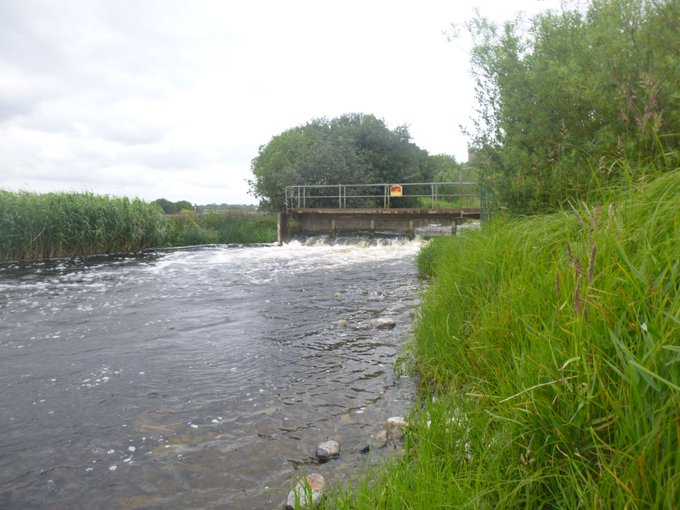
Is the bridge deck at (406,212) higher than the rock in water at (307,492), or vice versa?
the bridge deck at (406,212)

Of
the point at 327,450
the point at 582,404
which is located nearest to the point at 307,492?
the point at 327,450

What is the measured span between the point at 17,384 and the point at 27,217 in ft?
45.1

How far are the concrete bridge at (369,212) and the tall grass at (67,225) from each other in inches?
270

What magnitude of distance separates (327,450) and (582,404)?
2.06m

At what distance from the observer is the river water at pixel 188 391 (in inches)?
125

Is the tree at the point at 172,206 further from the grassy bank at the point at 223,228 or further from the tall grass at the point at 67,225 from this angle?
the tall grass at the point at 67,225

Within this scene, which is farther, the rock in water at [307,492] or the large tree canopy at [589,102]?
the large tree canopy at [589,102]

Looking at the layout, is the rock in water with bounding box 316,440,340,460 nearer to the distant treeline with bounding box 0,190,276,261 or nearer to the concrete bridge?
the concrete bridge

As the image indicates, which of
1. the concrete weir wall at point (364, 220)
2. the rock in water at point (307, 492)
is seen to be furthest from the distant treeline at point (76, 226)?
the rock in water at point (307, 492)

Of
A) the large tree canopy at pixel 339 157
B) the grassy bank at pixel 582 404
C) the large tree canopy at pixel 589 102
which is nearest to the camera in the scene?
the grassy bank at pixel 582 404

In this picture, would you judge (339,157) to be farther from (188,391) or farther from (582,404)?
(582,404)

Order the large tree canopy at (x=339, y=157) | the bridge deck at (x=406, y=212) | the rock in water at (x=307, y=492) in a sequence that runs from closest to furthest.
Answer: the rock in water at (x=307, y=492) < the bridge deck at (x=406, y=212) < the large tree canopy at (x=339, y=157)

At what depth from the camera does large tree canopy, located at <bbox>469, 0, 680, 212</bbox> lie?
4.49 metres

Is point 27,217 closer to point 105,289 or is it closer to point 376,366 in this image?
point 105,289
